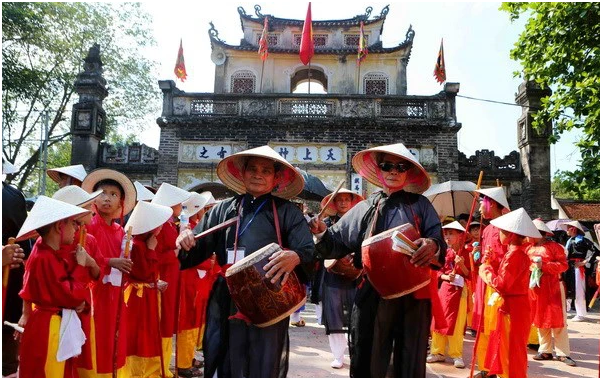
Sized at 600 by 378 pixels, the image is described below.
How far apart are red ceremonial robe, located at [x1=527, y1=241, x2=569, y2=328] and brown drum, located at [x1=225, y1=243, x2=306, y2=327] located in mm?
4555

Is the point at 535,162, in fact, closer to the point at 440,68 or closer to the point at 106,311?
the point at 440,68

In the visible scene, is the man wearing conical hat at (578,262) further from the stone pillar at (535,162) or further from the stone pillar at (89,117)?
the stone pillar at (89,117)

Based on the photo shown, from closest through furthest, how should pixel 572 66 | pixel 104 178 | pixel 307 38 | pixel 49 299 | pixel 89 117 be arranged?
pixel 49 299 → pixel 104 178 → pixel 572 66 → pixel 89 117 → pixel 307 38

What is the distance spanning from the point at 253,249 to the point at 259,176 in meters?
0.49

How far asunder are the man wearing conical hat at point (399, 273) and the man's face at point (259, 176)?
1.30 ft

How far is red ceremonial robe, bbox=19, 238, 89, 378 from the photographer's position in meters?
3.01

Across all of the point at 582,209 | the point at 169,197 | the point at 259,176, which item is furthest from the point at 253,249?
the point at 582,209

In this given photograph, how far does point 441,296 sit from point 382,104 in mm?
10478

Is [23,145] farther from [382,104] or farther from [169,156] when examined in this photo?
[382,104]


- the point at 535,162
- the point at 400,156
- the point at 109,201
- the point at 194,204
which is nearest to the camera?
the point at 400,156

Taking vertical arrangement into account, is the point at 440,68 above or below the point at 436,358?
above

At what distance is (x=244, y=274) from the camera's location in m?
2.62

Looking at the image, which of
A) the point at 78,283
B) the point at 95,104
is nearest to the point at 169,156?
the point at 95,104

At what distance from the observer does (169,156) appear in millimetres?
15320
